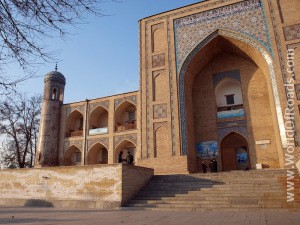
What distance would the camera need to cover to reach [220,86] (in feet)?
52.0

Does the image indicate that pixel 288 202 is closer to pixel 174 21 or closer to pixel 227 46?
pixel 227 46

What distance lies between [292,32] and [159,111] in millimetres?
7456

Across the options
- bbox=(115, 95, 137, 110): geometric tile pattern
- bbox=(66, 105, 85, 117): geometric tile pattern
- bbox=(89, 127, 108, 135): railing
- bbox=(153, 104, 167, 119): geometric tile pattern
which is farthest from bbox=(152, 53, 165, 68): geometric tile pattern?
bbox=(66, 105, 85, 117): geometric tile pattern

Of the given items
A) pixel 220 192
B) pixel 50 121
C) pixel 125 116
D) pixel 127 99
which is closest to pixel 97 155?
pixel 125 116

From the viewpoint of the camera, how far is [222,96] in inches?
621

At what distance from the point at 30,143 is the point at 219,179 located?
1712cm

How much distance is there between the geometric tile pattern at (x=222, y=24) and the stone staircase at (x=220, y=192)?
6.56 m

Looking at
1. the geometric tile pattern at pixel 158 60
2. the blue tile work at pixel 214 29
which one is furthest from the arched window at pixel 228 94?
the geometric tile pattern at pixel 158 60

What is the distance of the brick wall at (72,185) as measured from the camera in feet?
27.8

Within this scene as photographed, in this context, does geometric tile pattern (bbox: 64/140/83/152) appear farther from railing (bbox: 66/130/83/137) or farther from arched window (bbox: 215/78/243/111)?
arched window (bbox: 215/78/243/111)

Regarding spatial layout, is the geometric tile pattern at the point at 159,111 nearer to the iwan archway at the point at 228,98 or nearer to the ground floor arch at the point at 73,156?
the iwan archway at the point at 228,98

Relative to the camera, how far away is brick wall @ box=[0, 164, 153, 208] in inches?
333

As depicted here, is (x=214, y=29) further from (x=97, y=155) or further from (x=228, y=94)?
(x=97, y=155)

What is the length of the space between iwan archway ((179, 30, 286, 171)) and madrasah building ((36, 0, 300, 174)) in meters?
0.05
